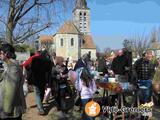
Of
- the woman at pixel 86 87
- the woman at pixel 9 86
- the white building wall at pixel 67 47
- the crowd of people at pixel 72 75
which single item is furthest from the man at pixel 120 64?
the white building wall at pixel 67 47

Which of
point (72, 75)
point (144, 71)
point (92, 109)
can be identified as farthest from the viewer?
point (144, 71)

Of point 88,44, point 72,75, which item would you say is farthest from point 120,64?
point 88,44

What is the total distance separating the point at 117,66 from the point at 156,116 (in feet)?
6.76

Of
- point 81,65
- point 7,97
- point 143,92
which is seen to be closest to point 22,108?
point 7,97

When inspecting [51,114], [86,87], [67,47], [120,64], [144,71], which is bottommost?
[67,47]

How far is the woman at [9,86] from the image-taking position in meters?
6.97

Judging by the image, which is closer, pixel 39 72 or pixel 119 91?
pixel 119 91

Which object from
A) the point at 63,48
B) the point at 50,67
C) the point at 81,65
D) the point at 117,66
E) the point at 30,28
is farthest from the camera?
the point at 63,48

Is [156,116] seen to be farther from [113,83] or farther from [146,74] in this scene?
[113,83]

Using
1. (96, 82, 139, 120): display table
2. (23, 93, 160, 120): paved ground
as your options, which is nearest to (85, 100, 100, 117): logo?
(96, 82, 139, 120): display table

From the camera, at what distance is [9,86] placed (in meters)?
6.98

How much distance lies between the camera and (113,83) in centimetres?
1198

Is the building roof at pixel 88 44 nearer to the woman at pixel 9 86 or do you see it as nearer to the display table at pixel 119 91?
the display table at pixel 119 91

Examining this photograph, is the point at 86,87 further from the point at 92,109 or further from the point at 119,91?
the point at 119,91
